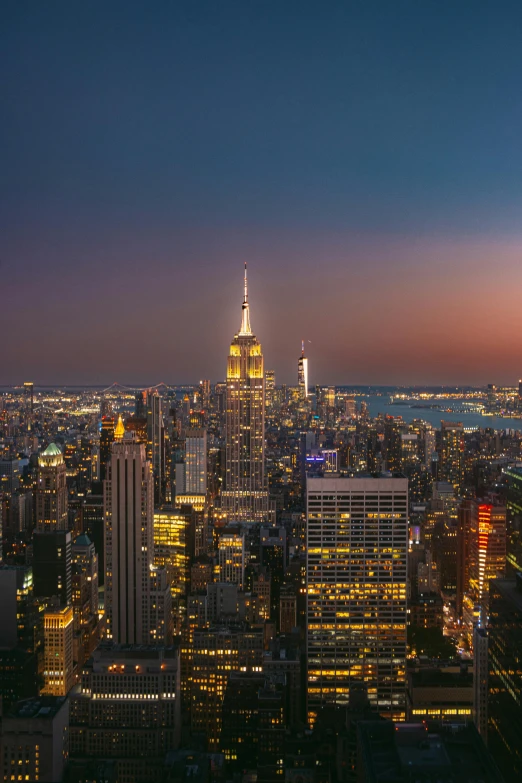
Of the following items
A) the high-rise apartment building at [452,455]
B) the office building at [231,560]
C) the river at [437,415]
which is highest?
the river at [437,415]

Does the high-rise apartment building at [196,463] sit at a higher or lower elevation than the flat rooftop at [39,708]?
higher

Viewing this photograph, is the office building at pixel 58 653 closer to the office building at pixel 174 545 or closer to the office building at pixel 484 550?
the office building at pixel 174 545

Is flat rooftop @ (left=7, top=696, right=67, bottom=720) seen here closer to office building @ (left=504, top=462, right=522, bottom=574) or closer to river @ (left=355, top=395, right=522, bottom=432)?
office building @ (left=504, top=462, right=522, bottom=574)

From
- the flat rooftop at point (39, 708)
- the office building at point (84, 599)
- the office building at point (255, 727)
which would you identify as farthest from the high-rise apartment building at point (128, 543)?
the flat rooftop at point (39, 708)

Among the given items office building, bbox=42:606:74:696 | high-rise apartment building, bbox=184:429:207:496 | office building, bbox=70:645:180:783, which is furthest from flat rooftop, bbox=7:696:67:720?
high-rise apartment building, bbox=184:429:207:496

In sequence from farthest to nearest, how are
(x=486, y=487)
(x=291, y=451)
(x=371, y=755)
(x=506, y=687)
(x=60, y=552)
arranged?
1. (x=291, y=451)
2. (x=486, y=487)
3. (x=60, y=552)
4. (x=506, y=687)
5. (x=371, y=755)

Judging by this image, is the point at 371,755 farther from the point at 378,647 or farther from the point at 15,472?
the point at 15,472

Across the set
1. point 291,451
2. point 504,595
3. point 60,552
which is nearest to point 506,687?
point 504,595
